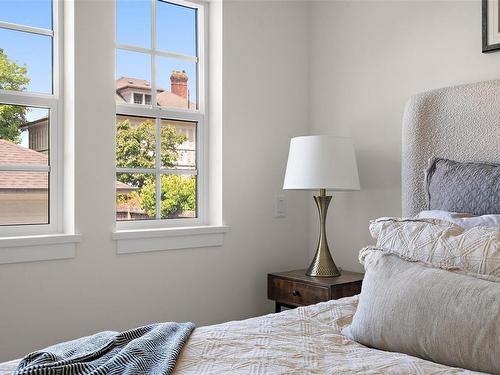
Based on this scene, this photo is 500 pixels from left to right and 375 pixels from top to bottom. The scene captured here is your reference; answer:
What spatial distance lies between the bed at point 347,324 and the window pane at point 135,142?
1289 millimetres

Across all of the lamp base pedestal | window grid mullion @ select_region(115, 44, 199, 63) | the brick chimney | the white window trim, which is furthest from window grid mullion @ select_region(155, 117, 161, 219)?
the lamp base pedestal

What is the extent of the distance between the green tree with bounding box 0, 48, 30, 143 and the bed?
4.55 ft

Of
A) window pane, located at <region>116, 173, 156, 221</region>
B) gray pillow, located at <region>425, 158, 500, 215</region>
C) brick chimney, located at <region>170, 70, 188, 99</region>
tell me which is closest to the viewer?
gray pillow, located at <region>425, 158, 500, 215</region>

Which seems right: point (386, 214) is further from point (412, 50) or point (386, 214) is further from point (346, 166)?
point (412, 50)

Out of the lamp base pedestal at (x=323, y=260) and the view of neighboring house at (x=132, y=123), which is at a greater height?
the view of neighboring house at (x=132, y=123)

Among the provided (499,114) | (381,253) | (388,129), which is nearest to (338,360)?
(381,253)

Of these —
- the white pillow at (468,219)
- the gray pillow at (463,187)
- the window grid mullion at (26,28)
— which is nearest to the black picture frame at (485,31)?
the gray pillow at (463,187)

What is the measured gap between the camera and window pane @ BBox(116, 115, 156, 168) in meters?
2.86

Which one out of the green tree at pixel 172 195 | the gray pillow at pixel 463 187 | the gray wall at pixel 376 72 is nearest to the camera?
the gray pillow at pixel 463 187

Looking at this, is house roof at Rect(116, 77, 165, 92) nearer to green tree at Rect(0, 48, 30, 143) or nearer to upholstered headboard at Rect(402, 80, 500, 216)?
green tree at Rect(0, 48, 30, 143)

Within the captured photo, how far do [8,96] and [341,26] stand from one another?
183 cm

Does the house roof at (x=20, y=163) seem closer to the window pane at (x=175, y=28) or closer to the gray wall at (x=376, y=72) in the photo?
the window pane at (x=175, y=28)

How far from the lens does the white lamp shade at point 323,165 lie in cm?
279

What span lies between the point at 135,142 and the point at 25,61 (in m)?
0.64
